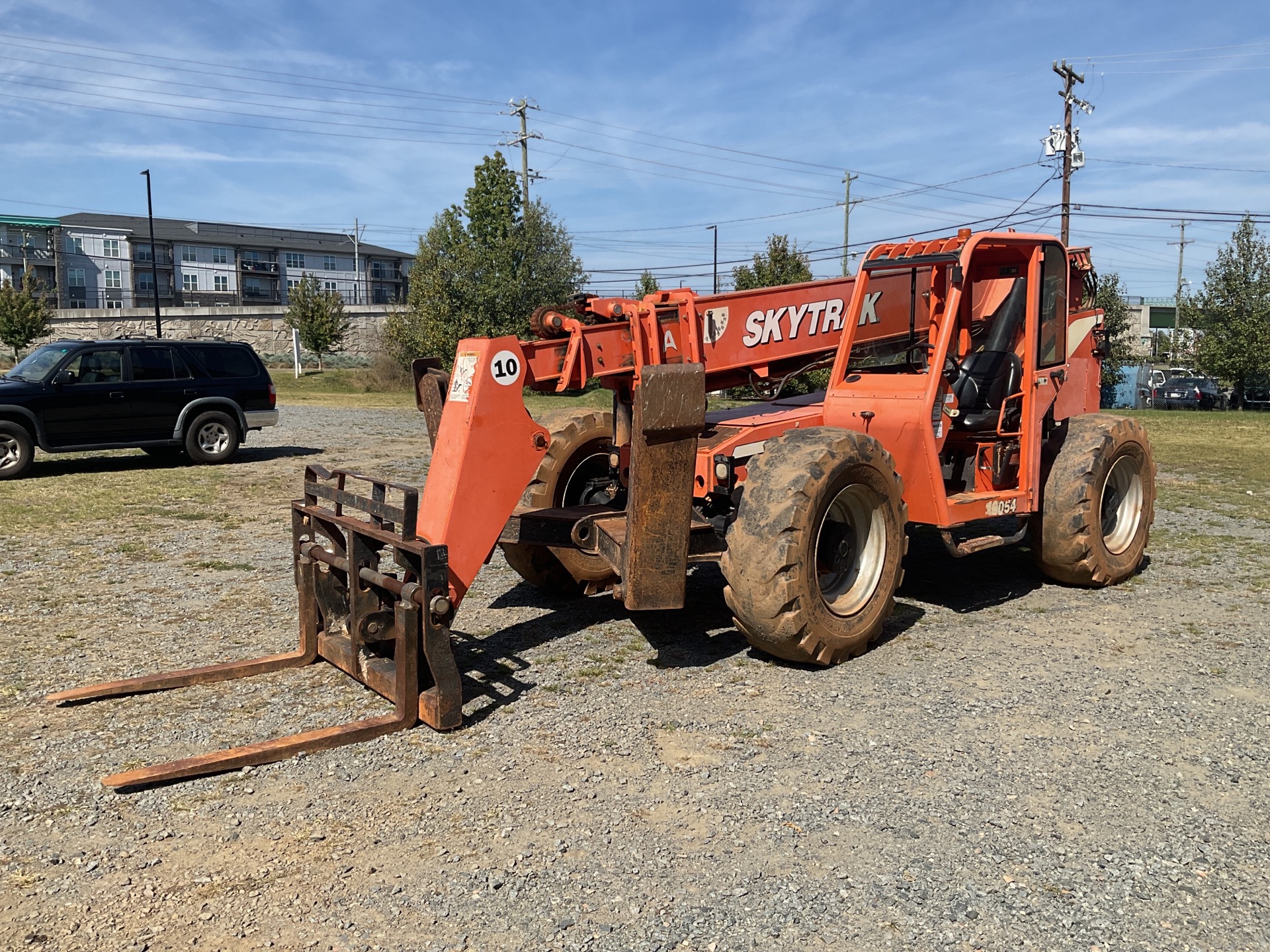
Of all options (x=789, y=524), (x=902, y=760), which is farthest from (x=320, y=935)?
(x=789, y=524)

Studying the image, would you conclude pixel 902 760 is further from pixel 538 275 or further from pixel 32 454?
pixel 538 275

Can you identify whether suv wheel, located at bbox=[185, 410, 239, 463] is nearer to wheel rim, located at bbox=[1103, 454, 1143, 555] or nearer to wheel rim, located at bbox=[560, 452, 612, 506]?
wheel rim, located at bbox=[560, 452, 612, 506]

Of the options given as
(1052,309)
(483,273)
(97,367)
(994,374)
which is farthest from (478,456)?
(483,273)

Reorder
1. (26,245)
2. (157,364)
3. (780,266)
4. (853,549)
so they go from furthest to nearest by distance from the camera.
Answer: (26,245) → (780,266) → (157,364) → (853,549)

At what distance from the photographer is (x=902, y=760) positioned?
4.78m

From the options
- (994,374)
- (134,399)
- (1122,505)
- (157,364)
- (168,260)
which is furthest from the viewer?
(168,260)

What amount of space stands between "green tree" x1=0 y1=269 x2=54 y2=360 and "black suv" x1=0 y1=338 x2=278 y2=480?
36.7 metres

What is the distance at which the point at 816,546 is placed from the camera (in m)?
5.91

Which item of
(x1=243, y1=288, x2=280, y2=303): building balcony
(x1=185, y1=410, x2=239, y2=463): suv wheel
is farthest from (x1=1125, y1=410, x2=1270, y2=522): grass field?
(x1=243, y1=288, x2=280, y2=303): building balcony

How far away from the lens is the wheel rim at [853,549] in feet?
20.8

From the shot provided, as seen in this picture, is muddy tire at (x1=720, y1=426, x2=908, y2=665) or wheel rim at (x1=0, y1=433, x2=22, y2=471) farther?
wheel rim at (x1=0, y1=433, x2=22, y2=471)

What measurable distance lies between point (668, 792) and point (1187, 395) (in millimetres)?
41099

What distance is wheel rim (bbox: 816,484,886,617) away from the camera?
20.8ft

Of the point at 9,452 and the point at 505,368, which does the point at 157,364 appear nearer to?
the point at 9,452
